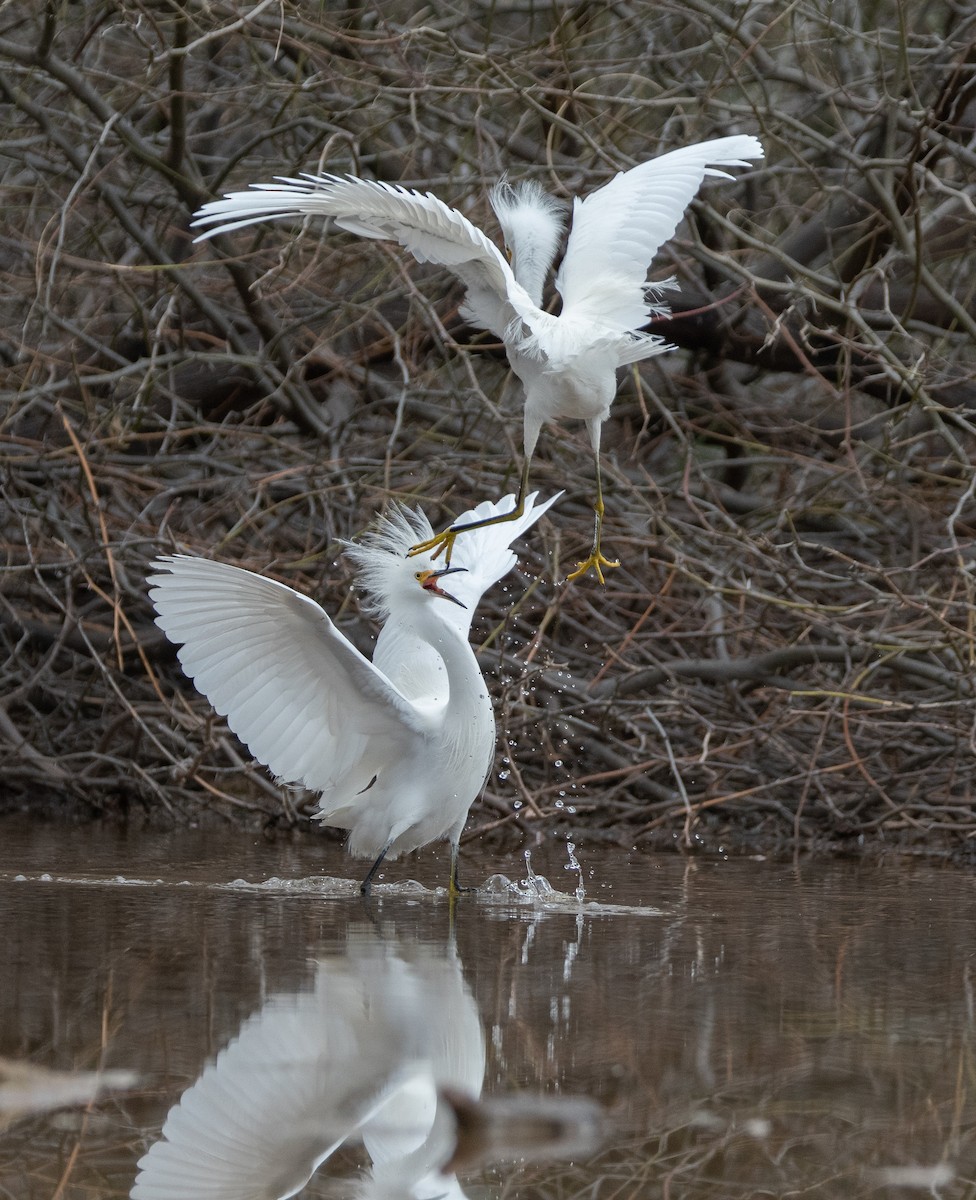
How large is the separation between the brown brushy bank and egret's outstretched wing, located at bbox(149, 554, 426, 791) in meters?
1.46

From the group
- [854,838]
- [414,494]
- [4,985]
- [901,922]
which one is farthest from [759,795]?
[4,985]

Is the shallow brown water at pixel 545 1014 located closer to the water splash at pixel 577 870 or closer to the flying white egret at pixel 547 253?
the water splash at pixel 577 870

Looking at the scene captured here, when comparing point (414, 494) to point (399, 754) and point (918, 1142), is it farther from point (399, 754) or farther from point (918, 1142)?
point (918, 1142)

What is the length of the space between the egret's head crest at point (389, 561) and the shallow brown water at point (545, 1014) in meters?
0.94

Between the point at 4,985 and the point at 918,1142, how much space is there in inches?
72.4

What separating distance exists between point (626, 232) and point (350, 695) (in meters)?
1.73

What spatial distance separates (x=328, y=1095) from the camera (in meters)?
2.71

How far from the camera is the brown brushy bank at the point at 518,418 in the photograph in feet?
22.3

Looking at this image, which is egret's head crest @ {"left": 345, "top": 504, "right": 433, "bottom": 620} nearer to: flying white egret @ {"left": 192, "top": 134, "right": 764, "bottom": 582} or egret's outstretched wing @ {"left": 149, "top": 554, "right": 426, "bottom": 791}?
flying white egret @ {"left": 192, "top": 134, "right": 764, "bottom": 582}

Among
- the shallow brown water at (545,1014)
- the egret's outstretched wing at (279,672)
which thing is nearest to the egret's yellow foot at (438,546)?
the egret's outstretched wing at (279,672)

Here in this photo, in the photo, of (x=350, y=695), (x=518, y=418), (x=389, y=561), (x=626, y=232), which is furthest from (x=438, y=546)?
(x=518, y=418)

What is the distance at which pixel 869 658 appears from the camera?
6.79 meters

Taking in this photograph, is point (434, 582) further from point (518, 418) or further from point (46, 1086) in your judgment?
point (46, 1086)

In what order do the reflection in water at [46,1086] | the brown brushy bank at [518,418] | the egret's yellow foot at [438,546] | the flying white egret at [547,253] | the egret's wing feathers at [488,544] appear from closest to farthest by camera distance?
1. the reflection in water at [46,1086]
2. the flying white egret at [547,253]
3. the egret's yellow foot at [438,546]
4. the egret's wing feathers at [488,544]
5. the brown brushy bank at [518,418]
